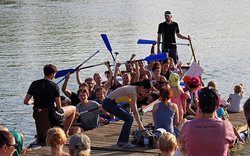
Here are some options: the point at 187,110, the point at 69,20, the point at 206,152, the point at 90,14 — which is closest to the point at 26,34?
the point at 69,20

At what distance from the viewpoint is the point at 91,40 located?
33.7m

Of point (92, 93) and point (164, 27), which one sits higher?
point (164, 27)

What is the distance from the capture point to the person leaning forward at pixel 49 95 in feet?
36.9

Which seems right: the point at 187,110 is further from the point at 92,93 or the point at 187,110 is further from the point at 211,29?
the point at 211,29

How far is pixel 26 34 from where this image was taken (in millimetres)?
35750

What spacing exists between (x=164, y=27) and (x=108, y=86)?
15.6 feet

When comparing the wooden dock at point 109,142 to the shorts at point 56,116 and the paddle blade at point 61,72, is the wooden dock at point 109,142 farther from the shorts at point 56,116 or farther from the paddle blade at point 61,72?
the paddle blade at point 61,72

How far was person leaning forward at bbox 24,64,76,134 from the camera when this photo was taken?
1126 cm

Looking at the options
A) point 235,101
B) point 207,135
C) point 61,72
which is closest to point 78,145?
point 207,135

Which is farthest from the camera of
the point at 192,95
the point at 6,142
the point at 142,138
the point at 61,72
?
the point at 61,72

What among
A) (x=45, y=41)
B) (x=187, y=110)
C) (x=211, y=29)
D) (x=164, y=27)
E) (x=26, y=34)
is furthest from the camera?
(x=211, y=29)

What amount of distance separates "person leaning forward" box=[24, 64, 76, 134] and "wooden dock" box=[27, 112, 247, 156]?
642mm

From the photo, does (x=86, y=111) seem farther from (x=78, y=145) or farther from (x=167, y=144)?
(x=78, y=145)

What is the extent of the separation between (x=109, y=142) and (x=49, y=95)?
1458 millimetres
